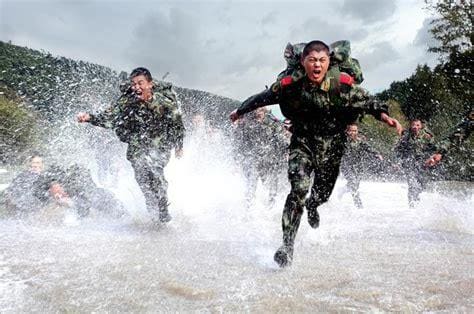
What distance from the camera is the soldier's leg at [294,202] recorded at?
4.24 metres

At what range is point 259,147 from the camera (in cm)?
973

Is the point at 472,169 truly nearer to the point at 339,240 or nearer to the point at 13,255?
the point at 339,240

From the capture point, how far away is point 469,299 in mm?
3285

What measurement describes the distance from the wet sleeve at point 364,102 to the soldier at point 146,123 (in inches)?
110

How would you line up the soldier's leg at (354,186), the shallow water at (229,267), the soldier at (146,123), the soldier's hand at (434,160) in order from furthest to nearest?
the soldier's leg at (354,186)
the soldier at (146,123)
the soldier's hand at (434,160)
the shallow water at (229,267)

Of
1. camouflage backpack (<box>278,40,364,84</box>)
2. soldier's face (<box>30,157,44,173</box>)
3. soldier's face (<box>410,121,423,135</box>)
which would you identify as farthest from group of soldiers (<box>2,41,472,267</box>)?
soldier's face (<box>30,157,44,173</box>)

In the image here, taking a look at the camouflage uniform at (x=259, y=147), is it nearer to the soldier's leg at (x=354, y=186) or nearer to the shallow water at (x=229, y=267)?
the soldier's leg at (x=354, y=186)

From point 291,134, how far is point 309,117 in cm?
233

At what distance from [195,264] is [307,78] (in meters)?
1.88

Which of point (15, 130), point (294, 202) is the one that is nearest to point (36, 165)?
point (294, 202)

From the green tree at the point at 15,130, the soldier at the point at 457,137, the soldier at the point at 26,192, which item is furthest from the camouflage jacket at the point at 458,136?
the green tree at the point at 15,130

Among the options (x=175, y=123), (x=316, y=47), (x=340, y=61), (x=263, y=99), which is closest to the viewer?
(x=316, y=47)

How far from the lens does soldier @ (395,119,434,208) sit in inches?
427

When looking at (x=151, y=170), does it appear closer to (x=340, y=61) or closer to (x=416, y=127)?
(x=340, y=61)
